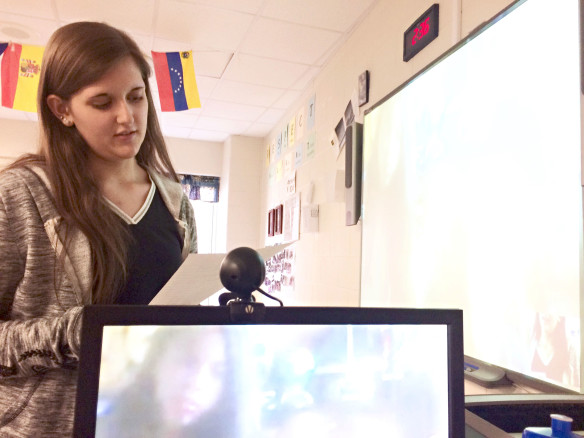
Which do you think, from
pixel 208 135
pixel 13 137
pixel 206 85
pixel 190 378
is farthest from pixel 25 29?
pixel 190 378

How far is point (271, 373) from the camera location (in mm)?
425

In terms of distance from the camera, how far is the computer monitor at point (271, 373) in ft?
1.25

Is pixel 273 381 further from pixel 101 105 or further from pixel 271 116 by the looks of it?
pixel 271 116

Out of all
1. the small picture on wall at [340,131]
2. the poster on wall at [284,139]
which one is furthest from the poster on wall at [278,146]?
the small picture on wall at [340,131]

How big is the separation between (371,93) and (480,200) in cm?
111

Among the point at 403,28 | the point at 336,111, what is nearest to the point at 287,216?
the point at 336,111

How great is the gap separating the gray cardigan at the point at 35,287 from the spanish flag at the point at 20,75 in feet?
5.07

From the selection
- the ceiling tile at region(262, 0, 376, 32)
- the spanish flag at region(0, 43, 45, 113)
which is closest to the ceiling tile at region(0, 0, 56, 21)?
the spanish flag at region(0, 43, 45, 113)

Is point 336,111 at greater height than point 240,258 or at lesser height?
greater

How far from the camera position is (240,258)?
1.44 ft

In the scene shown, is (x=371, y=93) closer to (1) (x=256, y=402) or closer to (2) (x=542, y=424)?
(2) (x=542, y=424)

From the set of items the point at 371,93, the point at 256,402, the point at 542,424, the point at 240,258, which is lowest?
the point at 542,424

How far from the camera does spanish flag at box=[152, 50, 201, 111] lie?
2199 mm

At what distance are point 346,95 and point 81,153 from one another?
1.76 metres
